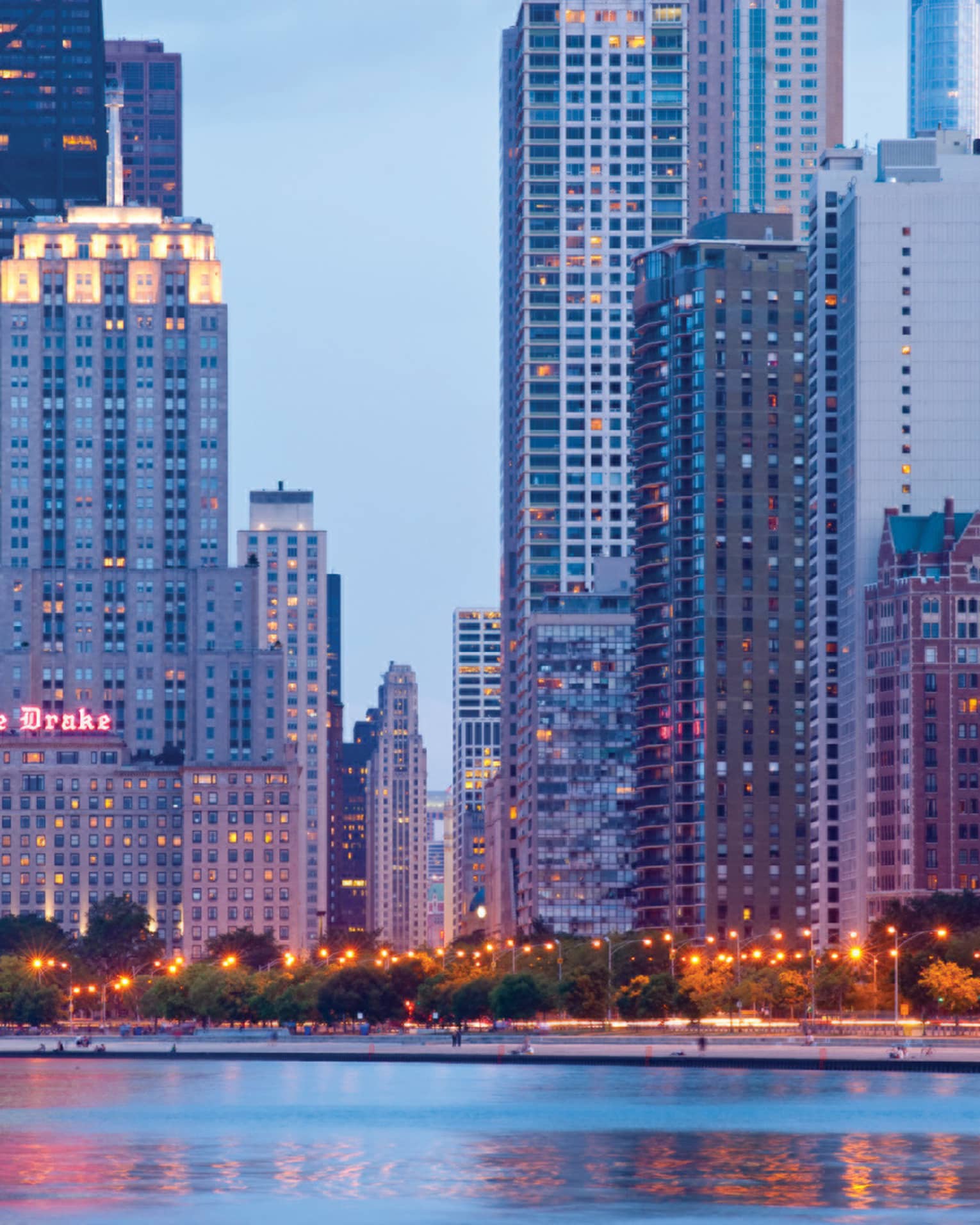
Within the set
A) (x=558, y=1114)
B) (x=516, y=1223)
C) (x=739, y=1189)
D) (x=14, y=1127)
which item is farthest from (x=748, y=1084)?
(x=516, y=1223)

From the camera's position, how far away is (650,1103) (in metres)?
167

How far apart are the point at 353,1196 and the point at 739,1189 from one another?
1692cm

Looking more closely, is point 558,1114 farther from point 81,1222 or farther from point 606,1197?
point 81,1222

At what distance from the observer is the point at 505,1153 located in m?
135

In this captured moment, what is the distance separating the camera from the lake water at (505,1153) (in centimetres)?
10944

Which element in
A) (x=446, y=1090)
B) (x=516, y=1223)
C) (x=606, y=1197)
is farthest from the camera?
(x=446, y=1090)

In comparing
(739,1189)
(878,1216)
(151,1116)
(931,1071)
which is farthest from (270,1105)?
(878,1216)

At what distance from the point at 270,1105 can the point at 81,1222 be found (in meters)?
71.2

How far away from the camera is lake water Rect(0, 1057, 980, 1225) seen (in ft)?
359

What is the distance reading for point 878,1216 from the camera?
105438mm

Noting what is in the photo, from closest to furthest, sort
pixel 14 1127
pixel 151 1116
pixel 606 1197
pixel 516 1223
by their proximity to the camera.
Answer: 1. pixel 516 1223
2. pixel 606 1197
3. pixel 14 1127
4. pixel 151 1116

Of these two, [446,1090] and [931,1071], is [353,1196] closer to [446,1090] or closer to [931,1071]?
[446,1090]

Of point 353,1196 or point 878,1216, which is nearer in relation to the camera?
point 878,1216

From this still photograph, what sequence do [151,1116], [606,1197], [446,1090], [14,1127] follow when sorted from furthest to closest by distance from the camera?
[446,1090] → [151,1116] → [14,1127] → [606,1197]
